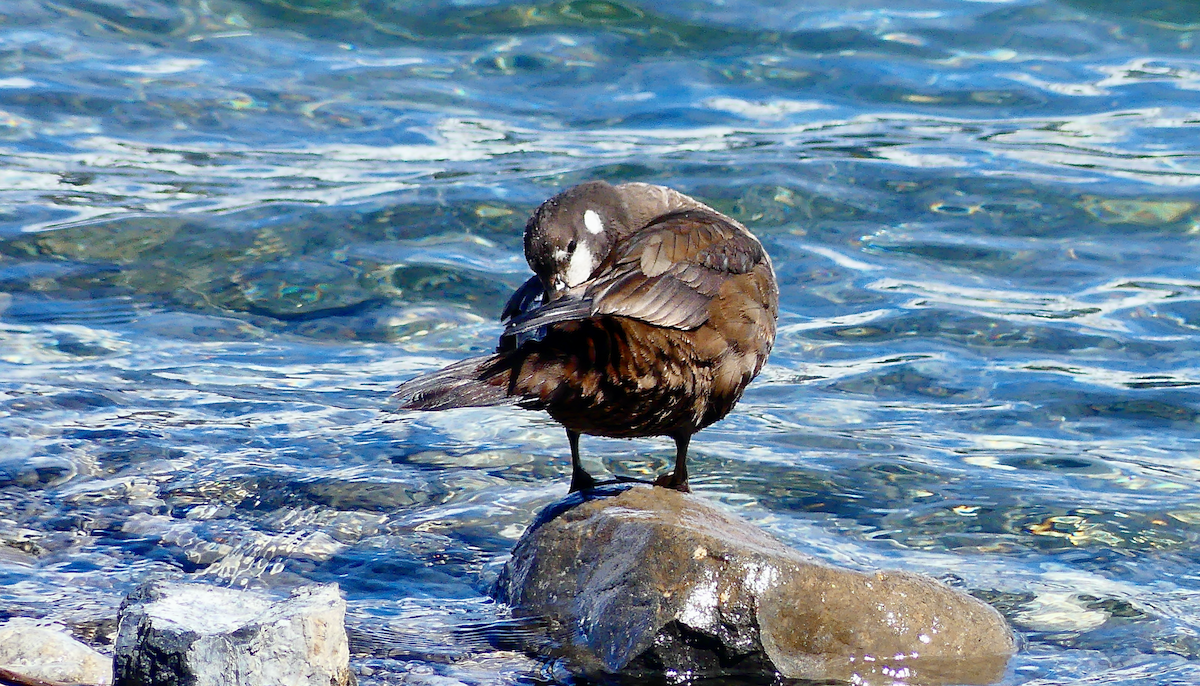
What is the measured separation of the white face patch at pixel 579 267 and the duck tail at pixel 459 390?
392 mm

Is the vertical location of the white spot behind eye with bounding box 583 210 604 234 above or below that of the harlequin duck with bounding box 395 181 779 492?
above

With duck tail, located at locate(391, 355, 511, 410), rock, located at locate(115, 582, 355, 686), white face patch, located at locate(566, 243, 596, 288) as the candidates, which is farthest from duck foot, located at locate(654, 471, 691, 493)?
rock, located at locate(115, 582, 355, 686)

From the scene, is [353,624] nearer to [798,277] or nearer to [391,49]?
[798,277]

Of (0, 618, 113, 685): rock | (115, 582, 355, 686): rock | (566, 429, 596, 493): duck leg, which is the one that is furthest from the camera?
(566, 429, 596, 493): duck leg

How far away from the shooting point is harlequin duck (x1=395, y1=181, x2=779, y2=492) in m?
4.13

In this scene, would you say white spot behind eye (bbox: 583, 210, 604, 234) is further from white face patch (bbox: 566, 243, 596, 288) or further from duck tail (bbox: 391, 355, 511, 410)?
duck tail (bbox: 391, 355, 511, 410)

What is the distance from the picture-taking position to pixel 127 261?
28.8 ft

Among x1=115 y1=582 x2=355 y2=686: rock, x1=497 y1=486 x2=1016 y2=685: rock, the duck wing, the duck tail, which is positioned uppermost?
the duck wing

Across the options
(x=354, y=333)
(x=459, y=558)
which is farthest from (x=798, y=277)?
(x=459, y=558)

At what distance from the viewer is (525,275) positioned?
877 centimetres

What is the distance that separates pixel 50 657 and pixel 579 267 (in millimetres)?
1928

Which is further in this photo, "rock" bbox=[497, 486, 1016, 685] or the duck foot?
the duck foot

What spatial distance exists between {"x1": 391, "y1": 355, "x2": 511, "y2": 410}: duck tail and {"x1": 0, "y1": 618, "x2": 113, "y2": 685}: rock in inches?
42.7

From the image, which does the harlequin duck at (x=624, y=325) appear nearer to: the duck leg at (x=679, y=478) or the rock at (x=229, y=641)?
the duck leg at (x=679, y=478)
